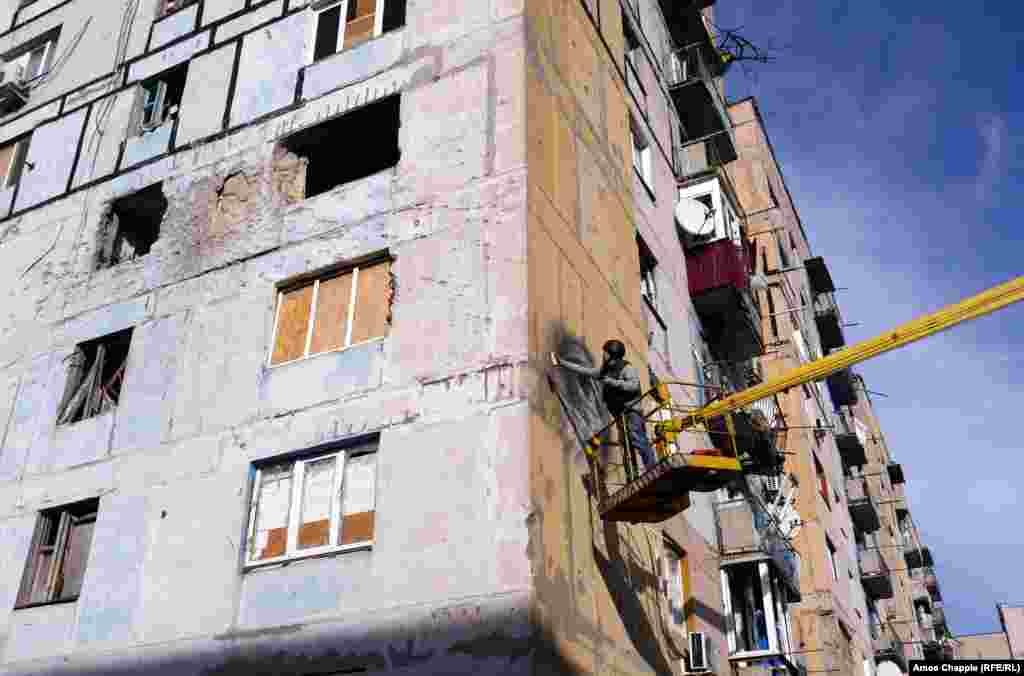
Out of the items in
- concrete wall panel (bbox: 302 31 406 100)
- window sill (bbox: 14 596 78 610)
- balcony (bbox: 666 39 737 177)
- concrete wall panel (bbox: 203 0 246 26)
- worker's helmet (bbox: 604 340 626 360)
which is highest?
balcony (bbox: 666 39 737 177)

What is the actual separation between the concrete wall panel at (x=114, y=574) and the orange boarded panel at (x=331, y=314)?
3612 mm

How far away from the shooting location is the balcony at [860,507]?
37812mm

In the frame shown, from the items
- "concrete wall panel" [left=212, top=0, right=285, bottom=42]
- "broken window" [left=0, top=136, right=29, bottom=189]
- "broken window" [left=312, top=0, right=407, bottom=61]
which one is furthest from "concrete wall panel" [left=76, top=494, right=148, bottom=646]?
"broken window" [left=0, top=136, right=29, bottom=189]

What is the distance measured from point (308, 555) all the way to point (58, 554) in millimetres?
5164

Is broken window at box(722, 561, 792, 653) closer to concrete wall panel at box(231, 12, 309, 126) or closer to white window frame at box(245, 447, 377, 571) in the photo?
white window frame at box(245, 447, 377, 571)

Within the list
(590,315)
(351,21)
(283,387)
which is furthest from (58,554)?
(351,21)

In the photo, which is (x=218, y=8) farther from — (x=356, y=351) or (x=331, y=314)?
(x=356, y=351)

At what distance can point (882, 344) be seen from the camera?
47.6 feet

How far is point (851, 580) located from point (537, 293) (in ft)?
78.2

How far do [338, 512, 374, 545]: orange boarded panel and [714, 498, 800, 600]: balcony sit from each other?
9.35 m

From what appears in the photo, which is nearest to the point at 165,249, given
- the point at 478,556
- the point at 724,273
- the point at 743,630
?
the point at 478,556

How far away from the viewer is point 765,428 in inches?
838

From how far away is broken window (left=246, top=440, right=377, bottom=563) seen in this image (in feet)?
42.7

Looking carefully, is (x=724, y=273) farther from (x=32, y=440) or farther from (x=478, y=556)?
(x=32, y=440)
